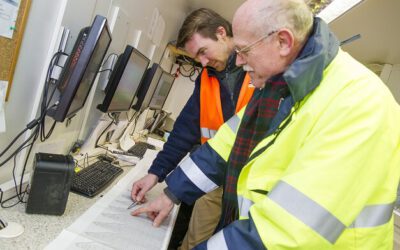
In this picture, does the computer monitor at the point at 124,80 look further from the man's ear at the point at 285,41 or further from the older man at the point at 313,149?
the man's ear at the point at 285,41

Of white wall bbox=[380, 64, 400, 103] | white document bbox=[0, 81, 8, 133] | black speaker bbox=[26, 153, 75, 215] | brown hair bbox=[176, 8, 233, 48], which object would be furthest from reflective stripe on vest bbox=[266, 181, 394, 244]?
white wall bbox=[380, 64, 400, 103]

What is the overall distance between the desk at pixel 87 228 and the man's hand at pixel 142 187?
0.16 ft

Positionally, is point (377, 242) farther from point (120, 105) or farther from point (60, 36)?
point (120, 105)

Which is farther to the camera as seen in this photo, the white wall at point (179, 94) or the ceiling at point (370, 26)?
the white wall at point (179, 94)

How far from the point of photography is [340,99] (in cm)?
72

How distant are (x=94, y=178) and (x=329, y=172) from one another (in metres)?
1.10

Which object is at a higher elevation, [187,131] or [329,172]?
[329,172]

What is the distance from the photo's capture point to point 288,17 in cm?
89

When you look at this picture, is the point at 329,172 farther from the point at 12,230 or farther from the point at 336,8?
the point at 336,8

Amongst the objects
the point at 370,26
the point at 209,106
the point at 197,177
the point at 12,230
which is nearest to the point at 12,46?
the point at 12,230

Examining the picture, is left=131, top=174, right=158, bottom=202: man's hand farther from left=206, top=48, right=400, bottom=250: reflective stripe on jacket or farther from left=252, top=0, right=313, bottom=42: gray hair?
left=252, top=0, right=313, bottom=42: gray hair

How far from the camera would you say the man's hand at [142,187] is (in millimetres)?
1303

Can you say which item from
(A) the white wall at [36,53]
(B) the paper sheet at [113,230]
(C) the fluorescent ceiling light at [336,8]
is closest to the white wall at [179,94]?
(C) the fluorescent ceiling light at [336,8]

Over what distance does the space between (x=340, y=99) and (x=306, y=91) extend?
3.5 inches
